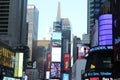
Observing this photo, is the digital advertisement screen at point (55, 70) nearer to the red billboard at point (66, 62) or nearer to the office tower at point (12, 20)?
the red billboard at point (66, 62)

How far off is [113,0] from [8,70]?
7236 centimetres

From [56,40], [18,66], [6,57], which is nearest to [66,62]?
[56,40]

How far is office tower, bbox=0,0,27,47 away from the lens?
182 meters

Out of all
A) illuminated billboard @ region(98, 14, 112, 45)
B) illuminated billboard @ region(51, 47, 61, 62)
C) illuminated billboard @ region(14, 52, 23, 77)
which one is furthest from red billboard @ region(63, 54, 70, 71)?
illuminated billboard @ region(98, 14, 112, 45)

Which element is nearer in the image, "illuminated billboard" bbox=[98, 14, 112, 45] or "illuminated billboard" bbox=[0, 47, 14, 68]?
"illuminated billboard" bbox=[98, 14, 112, 45]

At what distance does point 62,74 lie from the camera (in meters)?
191

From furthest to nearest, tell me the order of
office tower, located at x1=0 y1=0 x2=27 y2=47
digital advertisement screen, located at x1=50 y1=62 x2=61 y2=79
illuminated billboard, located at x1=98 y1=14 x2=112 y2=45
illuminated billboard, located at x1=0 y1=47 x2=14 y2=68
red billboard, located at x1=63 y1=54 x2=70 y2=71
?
red billboard, located at x1=63 y1=54 x2=70 y2=71
office tower, located at x1=0 y1=0 x2=27 y2=47
digital advertisement screen, located at x1=50 y1=62 x2=61 y2=79
illuminated billboard, located at x1=0 y1=47 x2=14 y2=68
illuminated billboard, located at x1=98 y1=14 x2=112 y2=45

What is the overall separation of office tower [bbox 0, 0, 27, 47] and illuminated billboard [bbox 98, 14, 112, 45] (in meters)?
93.7

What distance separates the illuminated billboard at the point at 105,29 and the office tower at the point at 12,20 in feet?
307

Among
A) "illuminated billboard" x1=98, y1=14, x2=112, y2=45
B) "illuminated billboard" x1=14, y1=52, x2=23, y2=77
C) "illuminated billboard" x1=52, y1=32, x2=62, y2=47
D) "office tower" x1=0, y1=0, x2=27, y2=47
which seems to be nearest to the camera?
→ "illuminated billboard" x1=98, y1=14, x2=112, y2=45

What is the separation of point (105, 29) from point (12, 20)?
103m

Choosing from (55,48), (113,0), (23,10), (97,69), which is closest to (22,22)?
(23,10)

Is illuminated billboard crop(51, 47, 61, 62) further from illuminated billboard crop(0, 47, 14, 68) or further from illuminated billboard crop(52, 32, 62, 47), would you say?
illuminated billboard crop(0, 47, 14, 68)

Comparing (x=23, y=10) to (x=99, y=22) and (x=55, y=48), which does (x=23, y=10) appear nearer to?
(x=55, y=48)
